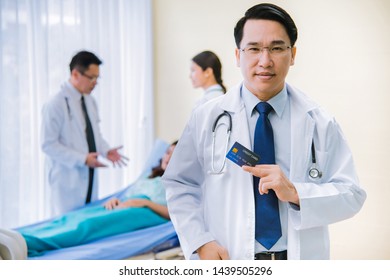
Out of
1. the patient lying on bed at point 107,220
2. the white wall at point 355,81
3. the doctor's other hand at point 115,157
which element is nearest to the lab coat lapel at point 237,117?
the white wall at point 355,81

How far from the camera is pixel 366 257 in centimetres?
158

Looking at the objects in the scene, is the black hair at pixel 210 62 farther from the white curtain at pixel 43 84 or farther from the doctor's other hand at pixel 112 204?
the doctor's other hand at pixel 112 204

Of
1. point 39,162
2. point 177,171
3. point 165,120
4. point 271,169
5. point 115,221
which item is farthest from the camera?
point 39,162

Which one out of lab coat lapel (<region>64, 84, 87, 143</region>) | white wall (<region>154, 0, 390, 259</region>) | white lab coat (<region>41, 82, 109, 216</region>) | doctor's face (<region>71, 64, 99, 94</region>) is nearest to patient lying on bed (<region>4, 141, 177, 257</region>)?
white lab coat (<region>41, 82, 109, 216</region>)

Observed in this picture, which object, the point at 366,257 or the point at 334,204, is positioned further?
the point at 366,257

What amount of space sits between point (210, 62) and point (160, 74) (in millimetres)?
312

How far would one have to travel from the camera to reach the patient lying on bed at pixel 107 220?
2.25 meters

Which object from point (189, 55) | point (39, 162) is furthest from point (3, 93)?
point (189, 55)

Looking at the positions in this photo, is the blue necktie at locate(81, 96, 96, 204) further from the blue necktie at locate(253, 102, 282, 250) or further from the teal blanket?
the blue necktie at locate(253, 102, 282, 250)

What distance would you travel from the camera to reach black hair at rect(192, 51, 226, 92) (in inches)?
65.7

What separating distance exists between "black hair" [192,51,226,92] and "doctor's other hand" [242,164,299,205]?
0.43 metres

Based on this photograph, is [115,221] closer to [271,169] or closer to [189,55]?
[189,55]

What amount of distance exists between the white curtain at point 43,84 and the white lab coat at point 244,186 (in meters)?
1.14
